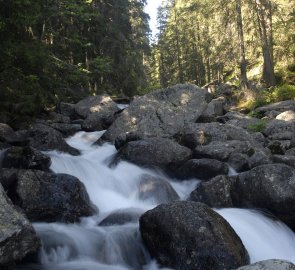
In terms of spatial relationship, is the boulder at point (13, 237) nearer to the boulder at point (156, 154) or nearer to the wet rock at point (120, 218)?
the wet rock at point (120, 218)

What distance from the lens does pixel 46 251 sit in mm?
7008

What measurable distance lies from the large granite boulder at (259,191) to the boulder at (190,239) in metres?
2.23

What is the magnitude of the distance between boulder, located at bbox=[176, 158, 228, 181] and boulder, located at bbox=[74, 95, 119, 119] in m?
7.65

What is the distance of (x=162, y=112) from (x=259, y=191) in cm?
718

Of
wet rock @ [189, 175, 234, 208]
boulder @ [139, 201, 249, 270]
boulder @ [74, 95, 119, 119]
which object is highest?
boulder @ [74, 95, 119, 119]

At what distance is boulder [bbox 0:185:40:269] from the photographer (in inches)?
227

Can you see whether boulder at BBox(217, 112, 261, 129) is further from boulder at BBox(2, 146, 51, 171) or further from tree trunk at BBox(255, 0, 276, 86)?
boulder at BBox(2, 146, 51, 171)

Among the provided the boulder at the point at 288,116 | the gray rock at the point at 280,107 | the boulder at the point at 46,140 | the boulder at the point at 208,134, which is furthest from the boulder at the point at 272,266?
the gray rock at the point at 280,107

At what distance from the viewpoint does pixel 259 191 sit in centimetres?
936

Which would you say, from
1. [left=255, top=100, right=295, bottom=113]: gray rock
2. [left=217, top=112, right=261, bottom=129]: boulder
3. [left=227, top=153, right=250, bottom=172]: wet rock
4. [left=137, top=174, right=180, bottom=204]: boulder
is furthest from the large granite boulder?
[left=255, top=100, right=295, bottom=113]: gray rock

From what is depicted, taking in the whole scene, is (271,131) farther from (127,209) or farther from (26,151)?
(26,151)

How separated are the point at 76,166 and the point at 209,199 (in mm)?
3863

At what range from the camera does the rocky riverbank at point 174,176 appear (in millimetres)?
6695

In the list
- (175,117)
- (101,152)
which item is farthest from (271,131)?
(101,152)
